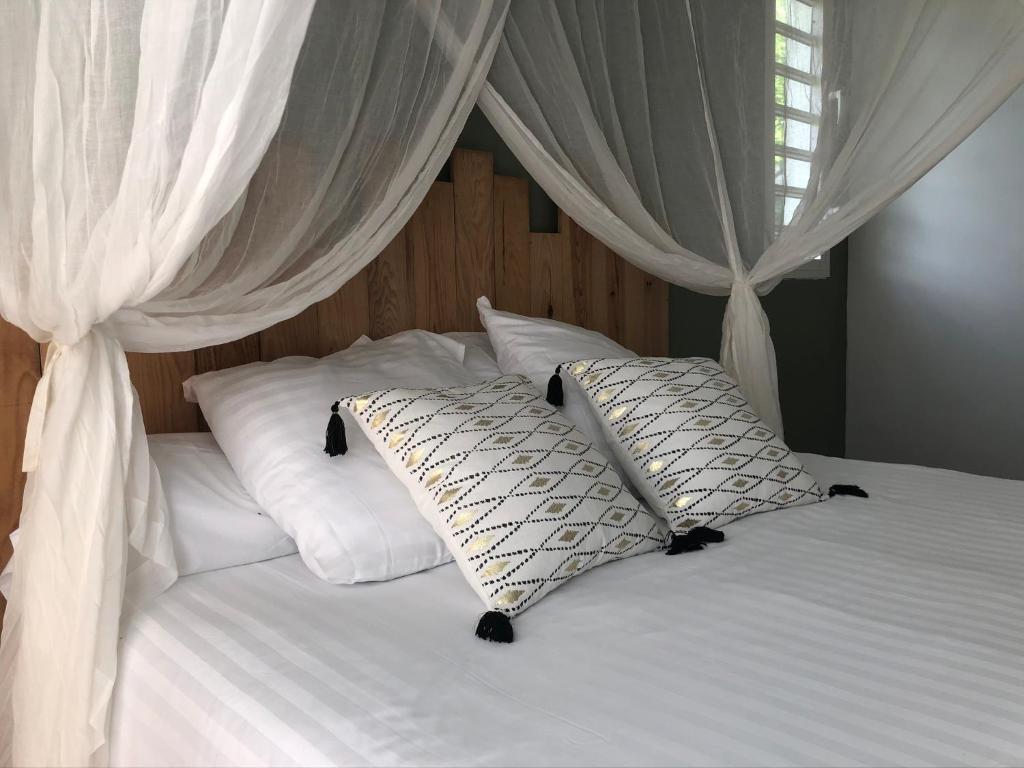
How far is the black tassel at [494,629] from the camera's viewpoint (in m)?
1.18

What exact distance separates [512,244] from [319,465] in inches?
40.5

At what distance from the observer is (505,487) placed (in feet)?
4.58

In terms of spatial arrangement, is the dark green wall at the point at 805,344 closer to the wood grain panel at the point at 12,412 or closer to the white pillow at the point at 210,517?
the white pillow at the point at 210,517

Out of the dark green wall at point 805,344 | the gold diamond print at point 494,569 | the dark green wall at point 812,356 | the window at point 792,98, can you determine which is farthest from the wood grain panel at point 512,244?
the dark green wall at point 812,356

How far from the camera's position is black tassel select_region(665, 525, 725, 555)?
1.54 metres

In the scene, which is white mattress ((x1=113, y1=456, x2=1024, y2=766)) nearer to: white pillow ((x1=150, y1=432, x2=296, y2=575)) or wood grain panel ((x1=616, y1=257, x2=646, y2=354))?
white pillow ((x1=150, y1=432, x2=296, y2=575))

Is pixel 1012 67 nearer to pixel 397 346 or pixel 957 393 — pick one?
pixel 397 346

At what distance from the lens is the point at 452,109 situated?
1.66 m

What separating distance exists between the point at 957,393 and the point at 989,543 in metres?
2.44

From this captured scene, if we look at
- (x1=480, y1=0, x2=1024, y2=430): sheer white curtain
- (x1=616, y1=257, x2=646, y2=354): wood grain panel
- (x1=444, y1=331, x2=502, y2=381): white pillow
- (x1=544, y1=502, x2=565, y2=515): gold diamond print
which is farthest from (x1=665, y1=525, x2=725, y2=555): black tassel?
(x1=616, y1=257, x2=646, y2=354): wood grain panel

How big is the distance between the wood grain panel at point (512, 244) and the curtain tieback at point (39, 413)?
3.98 ft

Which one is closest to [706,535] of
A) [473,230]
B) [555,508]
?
[555,508]

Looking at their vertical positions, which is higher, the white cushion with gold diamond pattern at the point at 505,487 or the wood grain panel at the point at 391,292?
the wood grain panel at the point at 391,292

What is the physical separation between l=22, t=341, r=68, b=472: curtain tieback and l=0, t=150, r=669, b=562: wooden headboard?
291 mm
